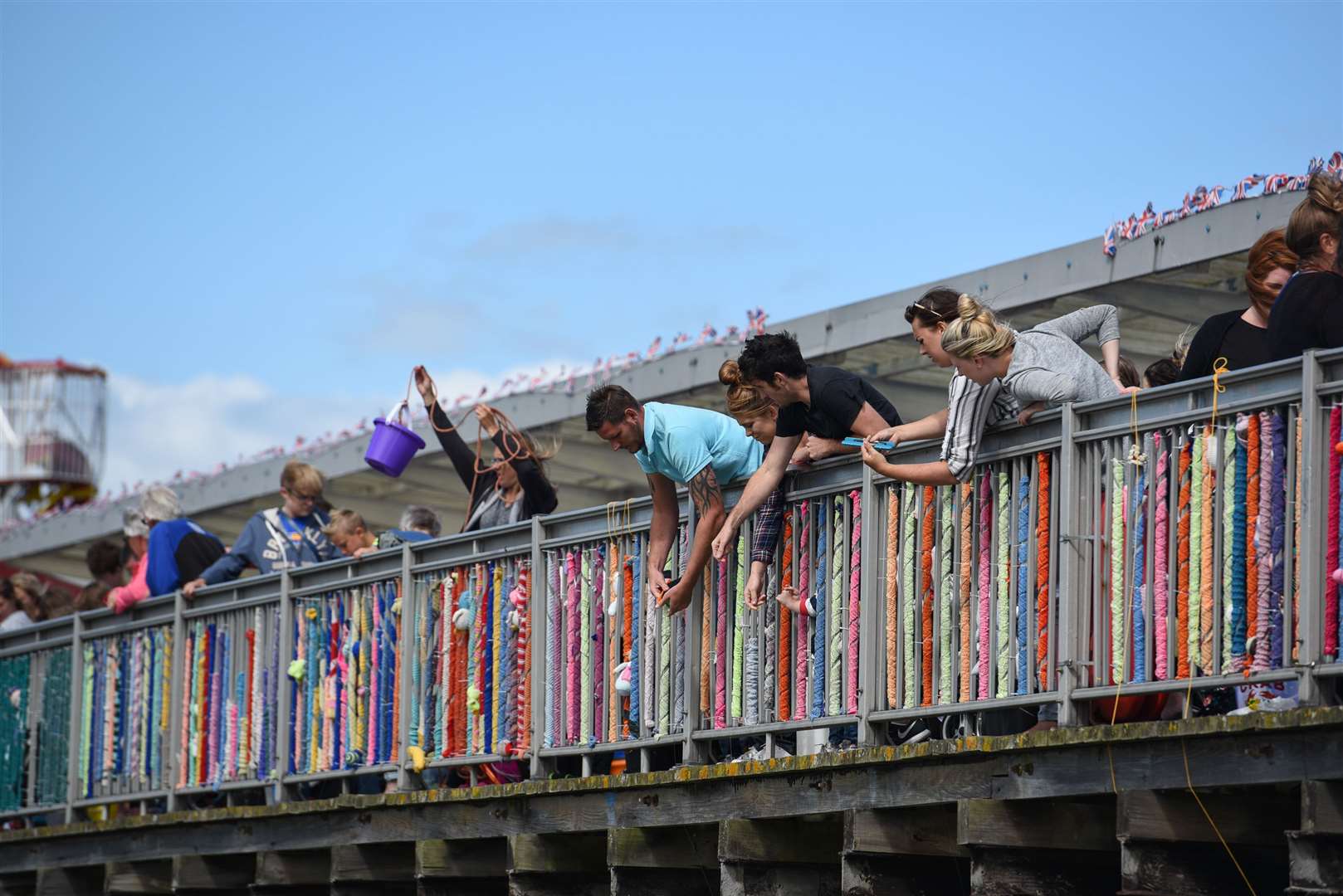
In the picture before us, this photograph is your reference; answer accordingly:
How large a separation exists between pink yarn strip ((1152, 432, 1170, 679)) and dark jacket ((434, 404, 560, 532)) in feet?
13.2

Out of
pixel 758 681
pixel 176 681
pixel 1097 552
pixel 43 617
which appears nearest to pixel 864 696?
pixel 758 681

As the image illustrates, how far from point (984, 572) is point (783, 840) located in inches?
64.8

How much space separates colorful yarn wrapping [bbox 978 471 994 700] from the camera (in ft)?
23.7

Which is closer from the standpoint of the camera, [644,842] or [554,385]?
[644,842]

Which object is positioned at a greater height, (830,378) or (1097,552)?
(830,378)

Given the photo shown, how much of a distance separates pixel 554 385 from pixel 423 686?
16.7ft

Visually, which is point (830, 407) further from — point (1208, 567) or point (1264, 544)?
point (1264, 544)

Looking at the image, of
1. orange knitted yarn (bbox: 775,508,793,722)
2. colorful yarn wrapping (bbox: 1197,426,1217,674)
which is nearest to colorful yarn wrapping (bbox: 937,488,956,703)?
orange knitted yarn (bbox: 775,508,793,722)

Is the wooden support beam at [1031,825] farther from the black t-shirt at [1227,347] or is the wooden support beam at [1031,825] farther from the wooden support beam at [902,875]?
the black t-shirt at [1227,347]

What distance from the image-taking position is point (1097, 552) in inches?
272

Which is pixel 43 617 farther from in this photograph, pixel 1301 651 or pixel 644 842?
pixel 1301 651

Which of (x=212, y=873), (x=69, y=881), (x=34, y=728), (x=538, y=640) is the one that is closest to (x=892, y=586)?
(x=538, y=640)

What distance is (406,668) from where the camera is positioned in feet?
33.8

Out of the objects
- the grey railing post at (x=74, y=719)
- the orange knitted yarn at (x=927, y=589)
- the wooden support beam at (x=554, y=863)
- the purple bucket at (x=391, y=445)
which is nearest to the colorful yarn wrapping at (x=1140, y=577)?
the orange knitted yarn at (x=927, y=589)
